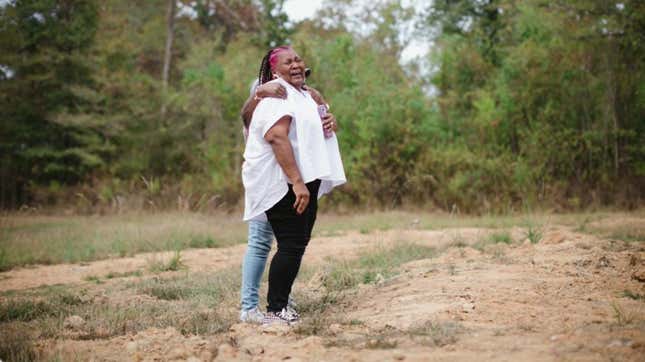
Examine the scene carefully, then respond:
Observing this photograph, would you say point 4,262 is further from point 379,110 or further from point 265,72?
point 379,110

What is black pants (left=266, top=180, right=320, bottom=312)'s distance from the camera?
4.16 m

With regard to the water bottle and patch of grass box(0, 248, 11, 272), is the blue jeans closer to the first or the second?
the water bottle

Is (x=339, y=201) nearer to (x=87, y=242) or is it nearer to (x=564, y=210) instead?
(x=564, y=210)

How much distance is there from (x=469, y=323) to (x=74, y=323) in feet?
9.11

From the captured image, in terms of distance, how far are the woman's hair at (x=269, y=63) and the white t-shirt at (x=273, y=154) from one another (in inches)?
8.6

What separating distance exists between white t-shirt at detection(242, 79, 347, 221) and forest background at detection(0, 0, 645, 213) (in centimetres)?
940

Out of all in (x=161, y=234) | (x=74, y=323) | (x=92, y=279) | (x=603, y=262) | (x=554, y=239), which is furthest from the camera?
(x=161, y=234)

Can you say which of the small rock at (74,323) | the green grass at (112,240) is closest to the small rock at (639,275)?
the small rock at (74,323)

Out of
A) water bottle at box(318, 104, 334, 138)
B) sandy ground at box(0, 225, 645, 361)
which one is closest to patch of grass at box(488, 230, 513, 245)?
sandy ground at box(0, 225, 645, 361)

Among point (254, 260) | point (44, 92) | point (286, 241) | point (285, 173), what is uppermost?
point (44, 92)

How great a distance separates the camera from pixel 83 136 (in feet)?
73.2

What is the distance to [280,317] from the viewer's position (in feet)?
13.8

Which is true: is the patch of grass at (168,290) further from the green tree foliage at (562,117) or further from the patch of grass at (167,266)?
the green tree foliage at (562,117)

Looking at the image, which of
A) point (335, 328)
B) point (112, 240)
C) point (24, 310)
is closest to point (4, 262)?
point (112, 240)
